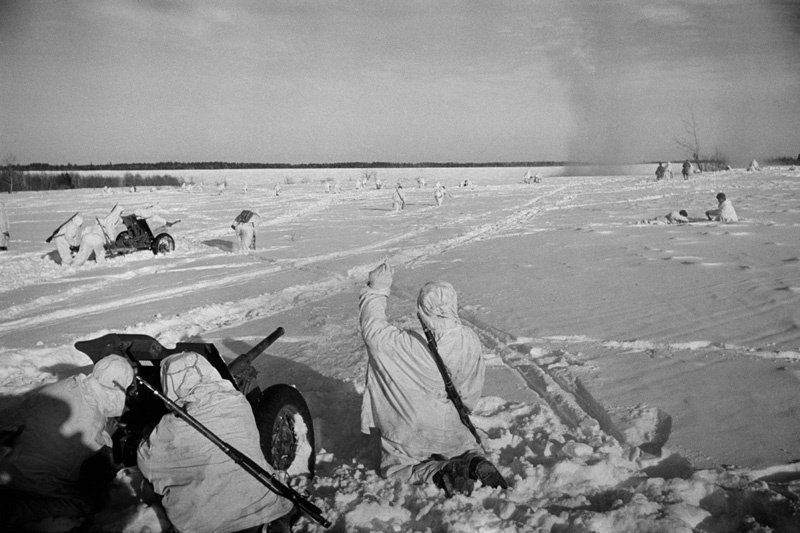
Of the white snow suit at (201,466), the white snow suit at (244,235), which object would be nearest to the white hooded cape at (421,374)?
the white snow suit at (201,466)

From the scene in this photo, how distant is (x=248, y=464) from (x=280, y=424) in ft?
2.84

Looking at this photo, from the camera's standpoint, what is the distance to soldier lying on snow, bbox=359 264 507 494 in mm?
3584

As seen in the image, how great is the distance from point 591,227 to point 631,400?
11272 millimetres

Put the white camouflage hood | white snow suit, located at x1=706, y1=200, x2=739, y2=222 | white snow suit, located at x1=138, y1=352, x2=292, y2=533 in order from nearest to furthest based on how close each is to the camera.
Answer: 1. white snow suit, located at x1=138, y1=352, x2=292, y2=533
2. the white camouflage hood
3. white snow suit, located at x1=706, y1=200, x2=739, y2=222

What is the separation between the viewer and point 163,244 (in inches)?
565

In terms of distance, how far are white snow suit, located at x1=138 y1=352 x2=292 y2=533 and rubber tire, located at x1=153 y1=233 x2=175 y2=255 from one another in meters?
12.2

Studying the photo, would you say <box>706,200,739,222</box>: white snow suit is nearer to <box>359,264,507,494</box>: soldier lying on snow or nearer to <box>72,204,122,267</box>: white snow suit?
<box>359,264,507,494</box>: soldier lying on snow

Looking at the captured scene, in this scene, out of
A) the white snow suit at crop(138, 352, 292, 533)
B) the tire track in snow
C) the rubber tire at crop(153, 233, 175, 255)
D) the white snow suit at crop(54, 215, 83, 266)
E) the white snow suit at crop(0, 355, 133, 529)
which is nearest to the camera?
the white snow suit at crop(0, 355, 133, 529)

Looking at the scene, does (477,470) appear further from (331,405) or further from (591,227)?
(591,227)

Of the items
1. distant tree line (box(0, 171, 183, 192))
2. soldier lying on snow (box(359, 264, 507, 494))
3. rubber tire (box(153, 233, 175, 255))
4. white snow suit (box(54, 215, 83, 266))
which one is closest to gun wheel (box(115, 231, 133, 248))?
→ rubber tire (box(153, 233, 175, 255))

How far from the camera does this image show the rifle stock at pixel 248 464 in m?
2.80

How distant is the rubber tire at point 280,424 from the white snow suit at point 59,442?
904mm

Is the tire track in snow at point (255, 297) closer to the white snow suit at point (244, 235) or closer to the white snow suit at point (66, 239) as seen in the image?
the white snow suit at point (244, 235)

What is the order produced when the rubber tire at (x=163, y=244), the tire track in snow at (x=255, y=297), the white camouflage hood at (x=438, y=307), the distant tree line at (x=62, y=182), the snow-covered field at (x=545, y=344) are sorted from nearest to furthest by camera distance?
the snow-covered field at (x=545, y=344) < the white camouflage hood at (x=438, y=307) < the tire track in snow at (x=255, y=297) < the rubber tire at (x=163, y=244) < the distant tree line at (x=62, y=182)
